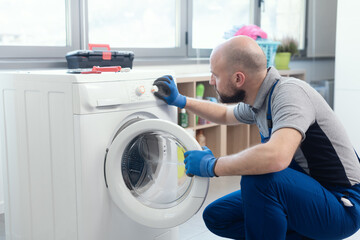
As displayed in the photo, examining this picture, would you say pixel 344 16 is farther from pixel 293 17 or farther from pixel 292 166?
pixel 292 166

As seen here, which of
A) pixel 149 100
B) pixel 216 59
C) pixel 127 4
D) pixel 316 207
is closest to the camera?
pixel 316 207

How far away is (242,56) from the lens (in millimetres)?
1569

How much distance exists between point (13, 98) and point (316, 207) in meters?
1.29

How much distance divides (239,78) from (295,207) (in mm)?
510

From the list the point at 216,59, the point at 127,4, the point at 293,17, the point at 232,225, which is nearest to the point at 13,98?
the point at 216,59

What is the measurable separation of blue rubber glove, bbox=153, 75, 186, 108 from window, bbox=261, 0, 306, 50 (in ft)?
9.14

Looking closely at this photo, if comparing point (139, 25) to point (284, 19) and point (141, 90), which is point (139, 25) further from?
point (284, 19)

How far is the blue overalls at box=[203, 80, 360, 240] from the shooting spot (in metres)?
1.50

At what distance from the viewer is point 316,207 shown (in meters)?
1.51

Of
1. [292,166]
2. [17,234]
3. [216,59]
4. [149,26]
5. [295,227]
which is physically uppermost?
[149,26]

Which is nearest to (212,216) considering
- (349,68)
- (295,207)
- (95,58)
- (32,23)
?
(295,207)

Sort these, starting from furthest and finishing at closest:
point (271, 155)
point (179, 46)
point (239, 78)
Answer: point (179, 46) → point (239, 78) → point (271, 155)

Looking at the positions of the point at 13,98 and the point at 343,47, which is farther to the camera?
the point at 343,47

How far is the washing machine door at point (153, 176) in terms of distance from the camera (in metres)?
1.57
